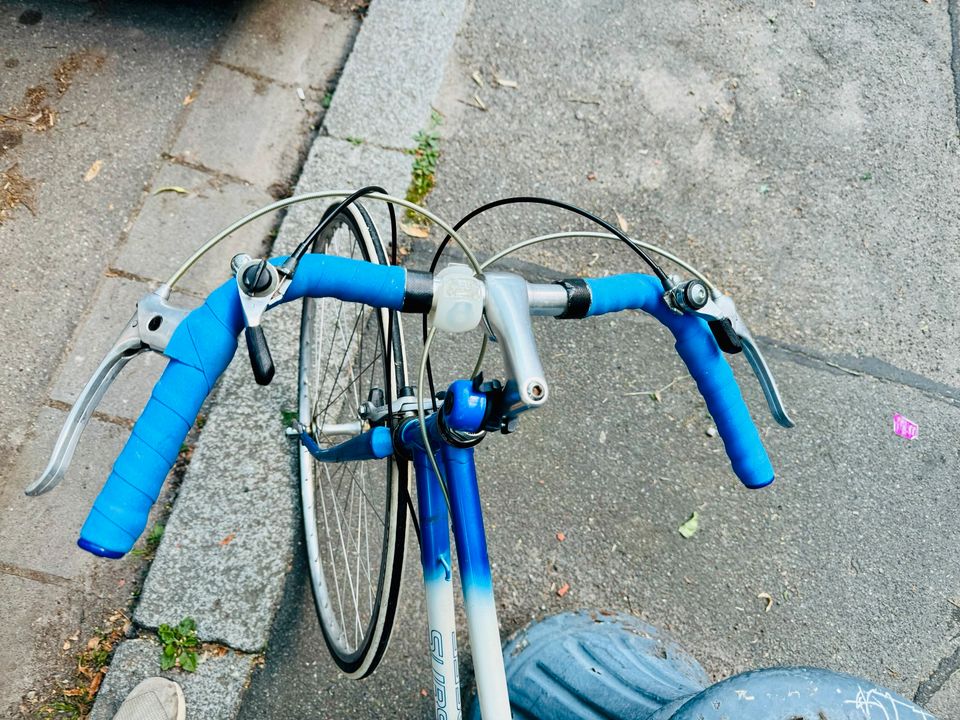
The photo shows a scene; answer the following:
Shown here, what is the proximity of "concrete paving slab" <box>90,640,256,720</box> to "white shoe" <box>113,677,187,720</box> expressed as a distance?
1.7 inches

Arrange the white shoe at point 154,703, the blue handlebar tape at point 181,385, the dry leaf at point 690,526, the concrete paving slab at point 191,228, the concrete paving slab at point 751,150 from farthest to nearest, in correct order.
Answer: the concrete paving slab at point 751,150, the concrete paving slab at point 191,228, the dry leaf at point 690,526, the white shoe at point 154,703, the blue handlebar tape at point 181,385

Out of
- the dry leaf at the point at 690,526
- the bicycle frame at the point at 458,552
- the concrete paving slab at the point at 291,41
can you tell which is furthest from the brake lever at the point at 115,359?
the concrete paving slab at the point at 291,41

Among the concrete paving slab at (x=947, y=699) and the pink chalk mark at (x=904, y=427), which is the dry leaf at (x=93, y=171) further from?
the concrete paving slab at (x=947, y=699)

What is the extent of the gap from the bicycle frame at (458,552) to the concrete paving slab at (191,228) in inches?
62.9

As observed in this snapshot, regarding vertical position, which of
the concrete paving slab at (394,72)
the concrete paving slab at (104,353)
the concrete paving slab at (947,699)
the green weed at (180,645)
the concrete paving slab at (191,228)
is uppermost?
the concrete paving slab at (394,72)

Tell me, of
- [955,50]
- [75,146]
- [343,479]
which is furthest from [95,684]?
[955,50]

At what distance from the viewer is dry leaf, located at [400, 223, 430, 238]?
3045 mm

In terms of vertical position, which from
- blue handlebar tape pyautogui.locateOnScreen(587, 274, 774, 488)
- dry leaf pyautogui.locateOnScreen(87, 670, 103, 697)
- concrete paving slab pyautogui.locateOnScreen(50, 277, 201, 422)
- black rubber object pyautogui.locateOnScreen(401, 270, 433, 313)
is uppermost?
black rubber object pyautogui.locateOnScreen(401, 270, 433, 313)

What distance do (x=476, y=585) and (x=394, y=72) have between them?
2712 mm

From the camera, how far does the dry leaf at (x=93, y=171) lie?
305cm

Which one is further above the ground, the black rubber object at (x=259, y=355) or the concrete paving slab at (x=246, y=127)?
the black rubber object at (x=259, y=355)

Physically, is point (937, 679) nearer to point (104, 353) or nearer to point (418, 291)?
point (418, 291)

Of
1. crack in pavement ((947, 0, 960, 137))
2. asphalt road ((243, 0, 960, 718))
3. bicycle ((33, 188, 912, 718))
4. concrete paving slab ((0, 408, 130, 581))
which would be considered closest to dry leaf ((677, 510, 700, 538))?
asphalt road ((243, 0, 960, 718))

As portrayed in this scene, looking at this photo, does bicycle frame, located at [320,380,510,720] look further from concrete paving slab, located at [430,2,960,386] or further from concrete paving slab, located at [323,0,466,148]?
concrete paving slab, located at [323,0,466,148]
